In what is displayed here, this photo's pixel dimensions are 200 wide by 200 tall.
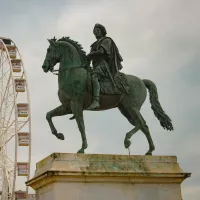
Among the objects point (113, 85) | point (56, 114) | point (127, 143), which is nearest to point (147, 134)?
point (127, 143)

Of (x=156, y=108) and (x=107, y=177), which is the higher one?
(x=156, y=108)

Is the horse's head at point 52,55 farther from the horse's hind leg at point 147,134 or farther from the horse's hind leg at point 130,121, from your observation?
the horse's hind leg at point 147,134

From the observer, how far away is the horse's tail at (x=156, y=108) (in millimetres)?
11758

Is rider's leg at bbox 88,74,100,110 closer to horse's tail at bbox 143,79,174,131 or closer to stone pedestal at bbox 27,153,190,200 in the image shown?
stone pedestal at bbox 27,153,190,200

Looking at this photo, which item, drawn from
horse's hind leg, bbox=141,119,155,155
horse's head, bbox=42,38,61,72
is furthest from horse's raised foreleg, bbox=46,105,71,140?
horse's hind leg, bbox=141,119,155,155

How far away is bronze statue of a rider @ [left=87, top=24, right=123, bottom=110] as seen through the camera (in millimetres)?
11164

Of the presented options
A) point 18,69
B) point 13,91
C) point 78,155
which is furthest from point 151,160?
point 18,69

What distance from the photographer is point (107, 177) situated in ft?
32.8

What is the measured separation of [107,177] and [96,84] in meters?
2.13

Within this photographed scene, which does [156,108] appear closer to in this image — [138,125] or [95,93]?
[138,125]

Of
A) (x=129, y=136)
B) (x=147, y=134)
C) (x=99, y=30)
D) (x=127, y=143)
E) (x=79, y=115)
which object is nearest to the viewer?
(x=79, y=115)

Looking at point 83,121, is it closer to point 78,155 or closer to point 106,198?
point 78,155

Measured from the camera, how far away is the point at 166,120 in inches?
464

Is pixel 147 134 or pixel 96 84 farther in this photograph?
pixel 147 134
